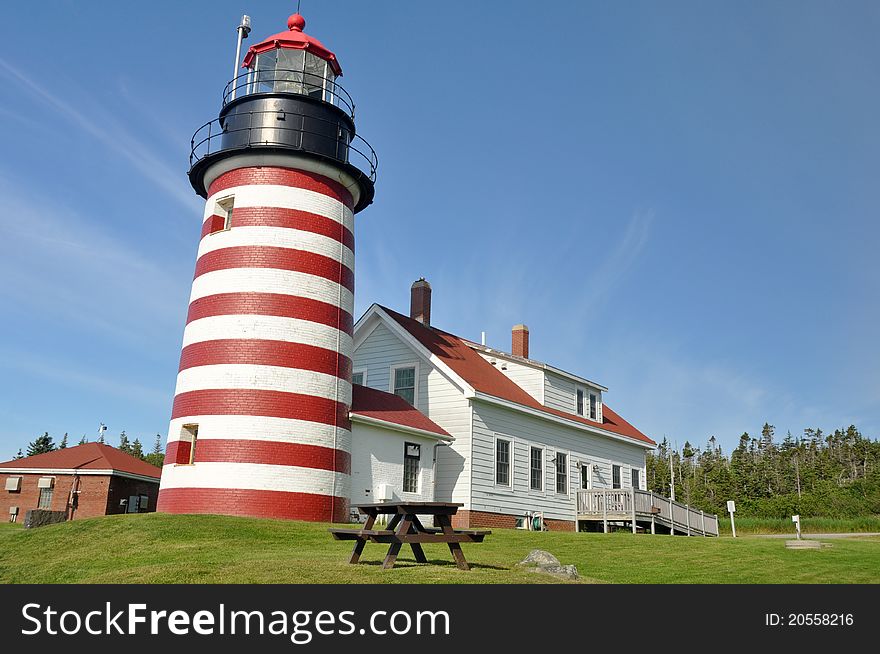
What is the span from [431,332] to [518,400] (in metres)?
4.35

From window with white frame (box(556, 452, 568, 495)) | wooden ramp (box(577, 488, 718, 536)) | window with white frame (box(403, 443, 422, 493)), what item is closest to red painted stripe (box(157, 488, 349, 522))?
window with white frame (box(403, 443, 422, 493))

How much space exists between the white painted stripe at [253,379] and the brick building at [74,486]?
32.4 ft

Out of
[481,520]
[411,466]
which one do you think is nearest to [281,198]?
[411,466]

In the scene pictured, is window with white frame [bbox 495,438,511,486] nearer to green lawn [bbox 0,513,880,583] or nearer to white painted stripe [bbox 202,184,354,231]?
green lawn [bbox 0,513,880,583]

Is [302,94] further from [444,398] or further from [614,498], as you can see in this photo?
[614,498]

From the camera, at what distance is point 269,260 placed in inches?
782

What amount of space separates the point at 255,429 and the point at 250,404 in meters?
0.61

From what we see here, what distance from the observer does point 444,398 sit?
25.6 m

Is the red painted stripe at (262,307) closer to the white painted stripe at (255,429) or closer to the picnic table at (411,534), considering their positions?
the white painted stripe at (255,429)

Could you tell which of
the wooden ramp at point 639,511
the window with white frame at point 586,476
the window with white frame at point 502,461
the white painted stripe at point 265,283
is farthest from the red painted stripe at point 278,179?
the window with white frame at point 586,476

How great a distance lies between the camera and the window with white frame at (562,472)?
94.4 feet

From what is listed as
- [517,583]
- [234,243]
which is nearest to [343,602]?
[517,583]

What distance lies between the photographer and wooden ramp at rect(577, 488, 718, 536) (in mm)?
26688

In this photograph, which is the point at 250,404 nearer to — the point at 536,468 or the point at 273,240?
the point at 273,240
